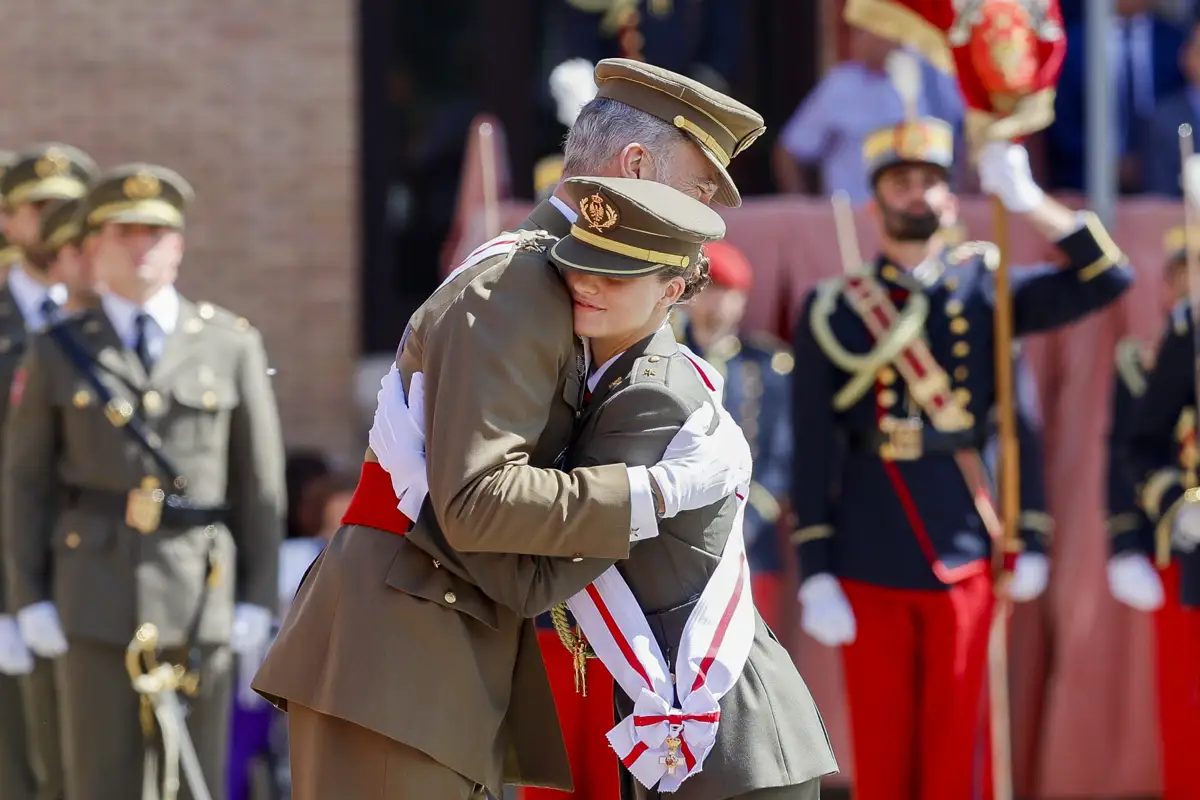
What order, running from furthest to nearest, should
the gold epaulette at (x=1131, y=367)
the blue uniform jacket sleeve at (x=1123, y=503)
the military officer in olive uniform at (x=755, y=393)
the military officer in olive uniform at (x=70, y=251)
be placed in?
the military officer in olive uniform at (x=755, y=393) → the gold epaulette at (x=1131, y=367) → the blue uniform jacket sleeve at (x=1123, y=503) → the military officer in olive uniform at (x=70, y=251)

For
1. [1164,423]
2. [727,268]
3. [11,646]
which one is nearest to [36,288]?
[11,646]

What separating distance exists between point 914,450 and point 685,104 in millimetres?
1928

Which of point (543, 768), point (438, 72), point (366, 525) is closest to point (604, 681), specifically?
point (543, 768)

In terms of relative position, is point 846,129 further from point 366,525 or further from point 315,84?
point 366,525

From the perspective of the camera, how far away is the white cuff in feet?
10.3

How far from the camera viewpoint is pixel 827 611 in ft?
16.3

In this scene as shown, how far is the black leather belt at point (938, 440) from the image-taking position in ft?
16.5

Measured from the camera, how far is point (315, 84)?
325 inches

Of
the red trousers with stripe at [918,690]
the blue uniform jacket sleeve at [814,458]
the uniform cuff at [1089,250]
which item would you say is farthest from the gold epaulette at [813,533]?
the uniform cuff at [1089,250]

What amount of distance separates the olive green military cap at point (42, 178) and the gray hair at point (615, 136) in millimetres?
3170

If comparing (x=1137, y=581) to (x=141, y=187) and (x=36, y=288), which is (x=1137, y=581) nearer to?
(x=141, y=187)

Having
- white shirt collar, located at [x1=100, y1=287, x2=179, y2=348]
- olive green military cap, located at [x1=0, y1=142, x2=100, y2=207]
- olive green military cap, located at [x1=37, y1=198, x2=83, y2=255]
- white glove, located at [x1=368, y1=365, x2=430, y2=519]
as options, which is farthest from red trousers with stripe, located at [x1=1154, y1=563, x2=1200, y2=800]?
olive green military cap, located at [x1=0, y1=142, x2=100, y2=207]

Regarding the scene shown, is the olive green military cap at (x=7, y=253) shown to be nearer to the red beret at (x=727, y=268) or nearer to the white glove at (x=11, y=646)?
the white glove at (x=11, y=646)

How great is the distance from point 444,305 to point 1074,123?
16.5 ft
